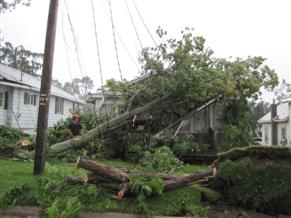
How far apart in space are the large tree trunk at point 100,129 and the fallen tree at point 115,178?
6.60m

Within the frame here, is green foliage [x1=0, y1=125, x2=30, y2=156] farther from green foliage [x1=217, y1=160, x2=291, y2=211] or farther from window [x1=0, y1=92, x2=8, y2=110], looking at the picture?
green foliage [x1=217, y1=160, x2=291, y2=211]

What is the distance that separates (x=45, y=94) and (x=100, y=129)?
6188 millimetres

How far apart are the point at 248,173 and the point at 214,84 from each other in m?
9.00

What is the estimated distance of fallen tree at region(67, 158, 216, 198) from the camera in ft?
24.4

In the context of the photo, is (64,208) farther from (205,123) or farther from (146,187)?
(205,123)

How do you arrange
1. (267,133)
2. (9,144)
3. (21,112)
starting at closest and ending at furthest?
1. (9,144)
2. (21,112)
3. (267,133)

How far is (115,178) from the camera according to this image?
745 centimetres

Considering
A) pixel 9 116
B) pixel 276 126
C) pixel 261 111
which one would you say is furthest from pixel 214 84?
pixel 261 111

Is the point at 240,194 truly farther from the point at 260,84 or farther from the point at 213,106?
the point at 213,106

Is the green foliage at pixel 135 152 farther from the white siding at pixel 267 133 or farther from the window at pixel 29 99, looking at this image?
the white siding at pixel 267 133

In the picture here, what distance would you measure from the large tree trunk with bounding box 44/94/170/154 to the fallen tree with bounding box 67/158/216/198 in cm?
660

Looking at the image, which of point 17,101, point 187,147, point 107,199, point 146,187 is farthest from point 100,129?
point 17,101

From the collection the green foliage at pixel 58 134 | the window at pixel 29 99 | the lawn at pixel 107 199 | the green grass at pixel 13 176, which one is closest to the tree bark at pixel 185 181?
the lawn at pixel 107 199

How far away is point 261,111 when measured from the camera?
1833 inches
